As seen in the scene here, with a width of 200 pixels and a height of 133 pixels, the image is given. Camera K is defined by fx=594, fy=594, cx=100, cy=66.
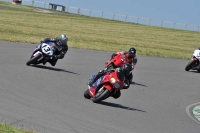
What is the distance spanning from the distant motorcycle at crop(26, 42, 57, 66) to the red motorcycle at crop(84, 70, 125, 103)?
5.38m

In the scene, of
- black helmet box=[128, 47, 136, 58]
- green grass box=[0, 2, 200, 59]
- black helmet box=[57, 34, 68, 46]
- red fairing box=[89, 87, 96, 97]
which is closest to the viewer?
red fairing box=[89, 87, 96, 97]

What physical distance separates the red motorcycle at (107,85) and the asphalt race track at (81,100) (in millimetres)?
238

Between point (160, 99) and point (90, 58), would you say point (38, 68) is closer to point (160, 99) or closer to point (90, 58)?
point (160, 99)

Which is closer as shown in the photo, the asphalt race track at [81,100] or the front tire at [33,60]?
the asphalt race track at [81,100]

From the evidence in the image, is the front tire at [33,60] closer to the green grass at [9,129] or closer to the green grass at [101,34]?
the green grass at [9,129]

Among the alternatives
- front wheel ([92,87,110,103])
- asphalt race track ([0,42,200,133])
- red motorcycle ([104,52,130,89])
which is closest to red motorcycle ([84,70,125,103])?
front wheel ([92,87,110,103])

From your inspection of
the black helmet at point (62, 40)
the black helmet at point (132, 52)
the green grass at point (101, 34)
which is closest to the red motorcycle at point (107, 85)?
the black helmet at point (132, 52)

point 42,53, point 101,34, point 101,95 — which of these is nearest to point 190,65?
point 42,53

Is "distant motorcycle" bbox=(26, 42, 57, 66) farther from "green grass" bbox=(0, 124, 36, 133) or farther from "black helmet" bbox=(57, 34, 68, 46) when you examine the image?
"green grass" bbox=(0, 124, 36, 133)

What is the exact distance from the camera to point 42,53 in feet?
61.6

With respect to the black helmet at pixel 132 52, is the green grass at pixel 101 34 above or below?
below

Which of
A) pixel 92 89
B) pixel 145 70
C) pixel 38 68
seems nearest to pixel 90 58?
pixel 145 70

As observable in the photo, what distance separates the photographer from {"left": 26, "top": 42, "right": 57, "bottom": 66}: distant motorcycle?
18641 mm

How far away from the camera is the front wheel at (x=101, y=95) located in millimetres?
13133
